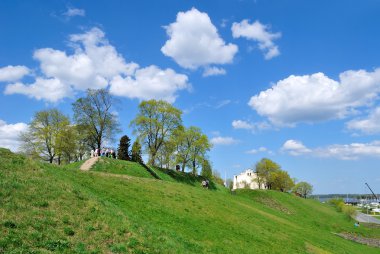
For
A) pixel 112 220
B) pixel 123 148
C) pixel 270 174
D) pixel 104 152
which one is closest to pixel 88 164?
pixel 104 152

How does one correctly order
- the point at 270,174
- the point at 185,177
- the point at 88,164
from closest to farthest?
the point at 88,164
the point at 185,177
the point at 270,174

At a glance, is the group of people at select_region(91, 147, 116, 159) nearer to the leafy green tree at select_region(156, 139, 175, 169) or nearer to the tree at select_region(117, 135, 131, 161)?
the tree at select_region(117, 135, 131, 161)

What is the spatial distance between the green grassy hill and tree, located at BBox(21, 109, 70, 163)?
4835cm

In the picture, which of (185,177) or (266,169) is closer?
(185,177)

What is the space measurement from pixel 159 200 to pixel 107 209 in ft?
Result: 35.0

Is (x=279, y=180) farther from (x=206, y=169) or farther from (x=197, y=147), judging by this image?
(x=197, y=147)

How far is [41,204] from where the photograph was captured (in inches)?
647

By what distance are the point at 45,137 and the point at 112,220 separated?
67548 millimetres

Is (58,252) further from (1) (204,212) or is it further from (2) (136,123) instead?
(2) (136,123)

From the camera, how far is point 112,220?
17328 millimetres

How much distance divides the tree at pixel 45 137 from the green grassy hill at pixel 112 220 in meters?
48.3

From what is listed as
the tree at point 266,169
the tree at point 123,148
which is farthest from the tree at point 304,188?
the tree at point 123,148

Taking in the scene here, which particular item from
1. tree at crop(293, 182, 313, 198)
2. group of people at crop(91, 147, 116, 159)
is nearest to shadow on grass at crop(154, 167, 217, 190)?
group of people at crop(91, 147, 116, 159)

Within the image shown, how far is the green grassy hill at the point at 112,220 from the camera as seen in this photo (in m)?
14.1
